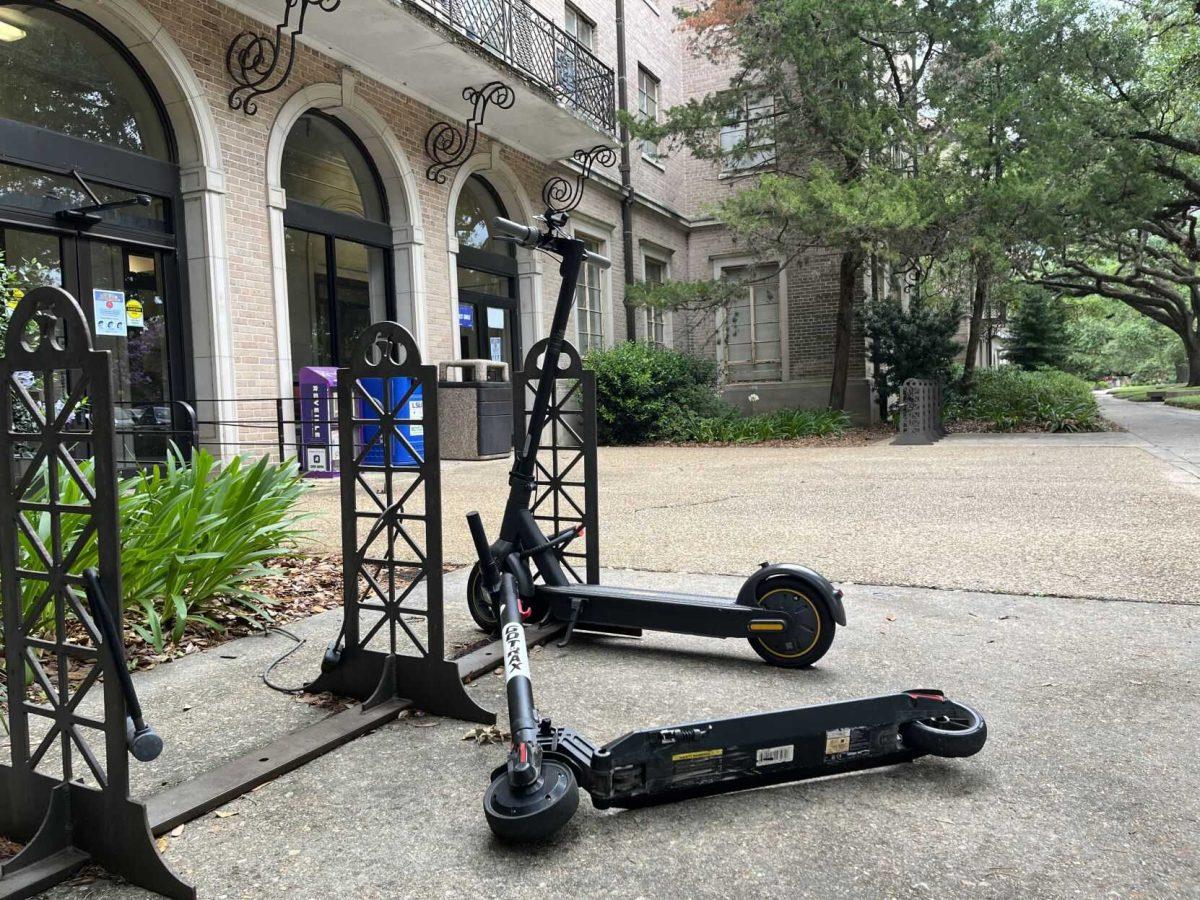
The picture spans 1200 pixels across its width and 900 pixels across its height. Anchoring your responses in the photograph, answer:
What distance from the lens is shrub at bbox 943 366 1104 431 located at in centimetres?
1527

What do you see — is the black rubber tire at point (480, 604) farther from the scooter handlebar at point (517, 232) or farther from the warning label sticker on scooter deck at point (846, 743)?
the warning label sticker on scooter deck at point (846, 743)

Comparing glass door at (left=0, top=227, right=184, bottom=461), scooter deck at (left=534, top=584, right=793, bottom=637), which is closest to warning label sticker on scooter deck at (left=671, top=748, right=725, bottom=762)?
scooter deck at (left=534, top=584, right=793, bottom=637)

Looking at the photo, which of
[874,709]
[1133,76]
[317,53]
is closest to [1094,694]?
[874,709]

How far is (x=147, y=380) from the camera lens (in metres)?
8.73

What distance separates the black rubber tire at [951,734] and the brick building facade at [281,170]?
27.0 ft

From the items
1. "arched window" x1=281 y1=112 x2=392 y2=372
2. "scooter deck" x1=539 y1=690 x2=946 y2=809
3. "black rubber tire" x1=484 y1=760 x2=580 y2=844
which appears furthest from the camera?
"arched window" x1=281 y1=112 x2=392 y2=372

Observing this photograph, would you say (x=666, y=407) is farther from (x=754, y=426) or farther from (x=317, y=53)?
(x=317, y=53)

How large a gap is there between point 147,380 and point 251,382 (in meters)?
1.08

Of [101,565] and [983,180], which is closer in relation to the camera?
[101,565]

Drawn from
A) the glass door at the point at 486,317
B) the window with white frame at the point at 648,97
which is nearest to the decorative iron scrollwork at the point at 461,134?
the glass door at the point at 486,317

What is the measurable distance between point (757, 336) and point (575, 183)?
6431 mm

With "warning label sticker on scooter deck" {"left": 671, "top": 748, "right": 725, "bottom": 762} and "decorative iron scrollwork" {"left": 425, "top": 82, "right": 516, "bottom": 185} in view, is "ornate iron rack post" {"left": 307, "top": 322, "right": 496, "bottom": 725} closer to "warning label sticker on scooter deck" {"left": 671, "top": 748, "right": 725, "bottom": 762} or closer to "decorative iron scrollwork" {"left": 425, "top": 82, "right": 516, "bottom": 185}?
"warning label sticker on scooter deck" {"left": 671, "top": 748, "right": 725, "bottom": 762}

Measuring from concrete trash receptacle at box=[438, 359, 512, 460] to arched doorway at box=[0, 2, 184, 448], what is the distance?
12.3ft

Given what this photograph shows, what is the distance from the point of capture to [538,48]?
44.7ft
